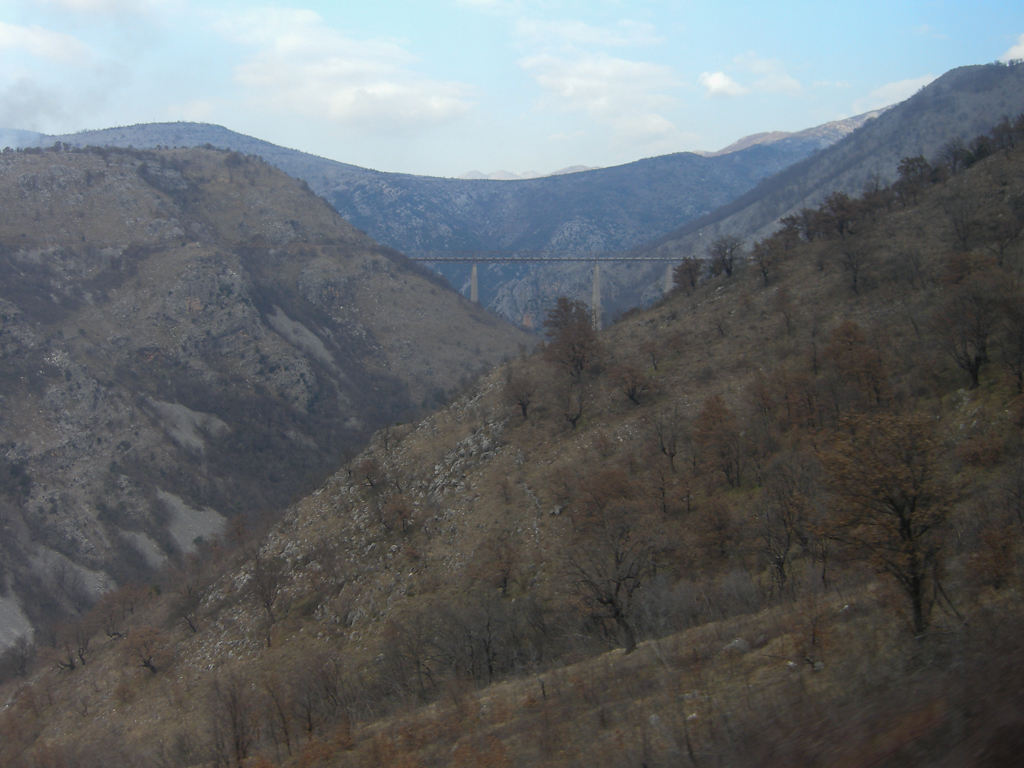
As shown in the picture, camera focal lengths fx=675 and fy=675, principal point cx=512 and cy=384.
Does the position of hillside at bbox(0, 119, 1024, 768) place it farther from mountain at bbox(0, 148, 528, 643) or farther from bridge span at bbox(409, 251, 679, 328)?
bridge span at bbox(409, 251, 679, 328)

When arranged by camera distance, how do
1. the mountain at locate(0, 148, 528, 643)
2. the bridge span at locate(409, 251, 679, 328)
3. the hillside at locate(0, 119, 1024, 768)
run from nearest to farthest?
the hillside at locate(0, 119, 1024, 768) → the mountain at locate(0, 148, 528, 643) → the bridge span at locate(409, 251, 679, 328)

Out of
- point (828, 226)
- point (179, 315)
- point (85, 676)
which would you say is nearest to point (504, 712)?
point (85, 676)

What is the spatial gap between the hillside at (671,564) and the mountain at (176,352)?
21.0 meters

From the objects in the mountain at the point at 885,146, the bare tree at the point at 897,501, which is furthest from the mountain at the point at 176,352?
the mountain at the point at 885,146

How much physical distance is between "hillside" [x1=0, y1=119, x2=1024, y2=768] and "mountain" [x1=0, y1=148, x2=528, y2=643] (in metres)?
21.0

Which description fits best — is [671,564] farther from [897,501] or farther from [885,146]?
[885,146]

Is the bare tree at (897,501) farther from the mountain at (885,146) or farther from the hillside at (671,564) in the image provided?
the mountain at (885,146)

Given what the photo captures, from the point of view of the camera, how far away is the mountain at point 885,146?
120m

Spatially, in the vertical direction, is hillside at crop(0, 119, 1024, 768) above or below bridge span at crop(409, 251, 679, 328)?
below

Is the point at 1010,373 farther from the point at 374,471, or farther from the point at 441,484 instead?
the point at 374,471

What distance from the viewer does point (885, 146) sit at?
127 meters

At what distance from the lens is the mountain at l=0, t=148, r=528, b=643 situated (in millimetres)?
64750

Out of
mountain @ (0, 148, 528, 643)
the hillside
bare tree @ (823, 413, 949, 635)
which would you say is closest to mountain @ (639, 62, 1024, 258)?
mountain @ (0, 148, 528, 643)

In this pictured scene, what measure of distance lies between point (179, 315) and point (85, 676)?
64.2 metres
